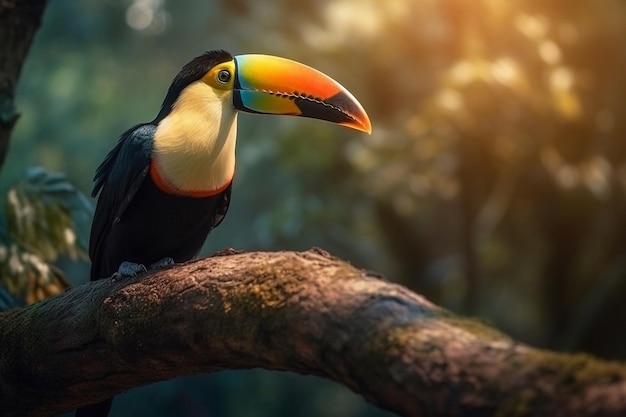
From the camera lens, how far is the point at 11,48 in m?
3.29

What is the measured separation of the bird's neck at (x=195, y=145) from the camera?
2.63 meters

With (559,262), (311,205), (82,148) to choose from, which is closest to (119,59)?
(82,148)

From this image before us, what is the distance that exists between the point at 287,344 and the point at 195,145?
1.03 meters

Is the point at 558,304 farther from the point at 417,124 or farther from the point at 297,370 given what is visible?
the point at 297,370

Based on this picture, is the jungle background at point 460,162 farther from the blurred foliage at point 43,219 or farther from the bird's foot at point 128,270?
the bird's foot at point 128,270

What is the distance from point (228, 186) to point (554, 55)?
3.31 m

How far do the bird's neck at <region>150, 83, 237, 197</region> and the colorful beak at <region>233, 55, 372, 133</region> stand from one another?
0.09 meters

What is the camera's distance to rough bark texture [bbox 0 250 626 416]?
1.36 metres

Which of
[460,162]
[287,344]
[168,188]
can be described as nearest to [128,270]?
[168,188]

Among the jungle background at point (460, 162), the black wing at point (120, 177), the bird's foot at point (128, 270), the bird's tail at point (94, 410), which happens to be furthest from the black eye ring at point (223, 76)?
the jungle background at point (460, 162)

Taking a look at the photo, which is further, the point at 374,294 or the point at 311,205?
the point at 311,205

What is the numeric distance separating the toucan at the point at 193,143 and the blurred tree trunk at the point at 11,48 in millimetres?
597

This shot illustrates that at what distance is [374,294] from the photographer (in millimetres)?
1645

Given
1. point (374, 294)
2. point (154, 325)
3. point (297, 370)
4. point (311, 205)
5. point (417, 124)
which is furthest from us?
point (311, 205)
